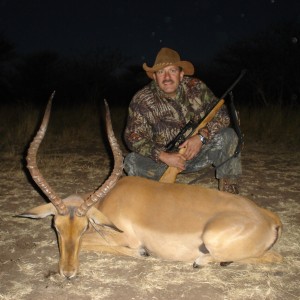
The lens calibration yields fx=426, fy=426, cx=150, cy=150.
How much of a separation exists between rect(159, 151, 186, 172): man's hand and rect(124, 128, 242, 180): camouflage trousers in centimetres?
31

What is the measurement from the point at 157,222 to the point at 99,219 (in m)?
0.51

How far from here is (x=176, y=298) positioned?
307 centimetres

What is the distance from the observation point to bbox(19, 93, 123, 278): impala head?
3184mm

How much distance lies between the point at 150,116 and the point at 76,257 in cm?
247

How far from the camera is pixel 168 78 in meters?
5.25

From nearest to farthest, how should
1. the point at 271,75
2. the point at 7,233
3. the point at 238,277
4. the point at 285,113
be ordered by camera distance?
the point at 238,277, the point at 7,233, the point at 285,113, the point at 271,75

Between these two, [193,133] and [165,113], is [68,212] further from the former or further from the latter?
[165,113]

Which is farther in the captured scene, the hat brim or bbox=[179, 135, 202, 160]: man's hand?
the hat brim

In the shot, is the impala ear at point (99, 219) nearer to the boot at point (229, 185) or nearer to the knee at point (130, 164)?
the knee at point (130, 164)

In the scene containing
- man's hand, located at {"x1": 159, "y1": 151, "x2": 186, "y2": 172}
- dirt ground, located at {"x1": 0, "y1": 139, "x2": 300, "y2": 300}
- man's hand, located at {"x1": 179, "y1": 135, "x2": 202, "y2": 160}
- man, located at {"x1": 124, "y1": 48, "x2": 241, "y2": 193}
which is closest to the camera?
dirt ground, located at {"x1": 0, "y1": 139, "x2": 300, "y2": 300}

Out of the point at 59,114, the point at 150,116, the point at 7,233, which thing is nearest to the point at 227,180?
the point at 150,116

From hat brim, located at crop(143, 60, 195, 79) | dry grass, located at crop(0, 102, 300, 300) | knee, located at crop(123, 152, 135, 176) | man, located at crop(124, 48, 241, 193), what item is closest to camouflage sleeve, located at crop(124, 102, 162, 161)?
man, located at crop(124, 48, 241, 193)

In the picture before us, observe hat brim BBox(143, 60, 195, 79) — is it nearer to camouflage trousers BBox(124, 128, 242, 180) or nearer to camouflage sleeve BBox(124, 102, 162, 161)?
camouflage sleeve BBox(124, 102, 162, 161)

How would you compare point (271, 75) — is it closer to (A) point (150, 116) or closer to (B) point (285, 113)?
(B) point (285, 113)
